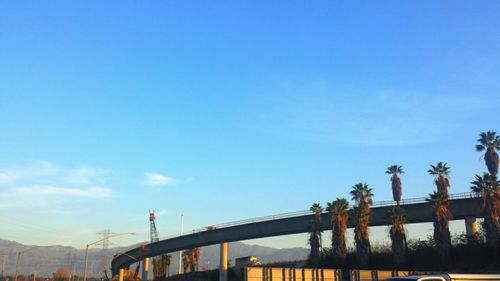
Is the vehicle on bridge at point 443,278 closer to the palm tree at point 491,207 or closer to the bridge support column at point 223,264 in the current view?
the palm tree at point 491,207

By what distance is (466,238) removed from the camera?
2948 inches

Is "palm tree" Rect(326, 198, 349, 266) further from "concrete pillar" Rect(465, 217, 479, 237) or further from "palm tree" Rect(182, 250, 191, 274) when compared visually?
"palm tree" Rect(182, 250, 191, 274)

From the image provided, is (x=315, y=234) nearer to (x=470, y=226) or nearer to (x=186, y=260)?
(x=470, y=226)

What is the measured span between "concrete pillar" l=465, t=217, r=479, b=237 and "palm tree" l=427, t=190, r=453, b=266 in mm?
4078

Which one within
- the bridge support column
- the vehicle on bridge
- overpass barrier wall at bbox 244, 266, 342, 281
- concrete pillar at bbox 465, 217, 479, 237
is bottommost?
the vehicle on bridge

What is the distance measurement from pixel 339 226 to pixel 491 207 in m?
22.7

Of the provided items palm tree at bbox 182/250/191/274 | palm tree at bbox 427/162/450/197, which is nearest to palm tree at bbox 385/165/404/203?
palm tree at bbox 427/162/450/197

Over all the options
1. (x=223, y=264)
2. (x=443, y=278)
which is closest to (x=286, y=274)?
(x=443, y=278)

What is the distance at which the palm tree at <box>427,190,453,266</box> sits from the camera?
6956 cm

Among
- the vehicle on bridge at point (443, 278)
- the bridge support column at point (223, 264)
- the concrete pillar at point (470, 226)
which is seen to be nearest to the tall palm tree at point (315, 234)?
the bridge support column at point (223, 264)

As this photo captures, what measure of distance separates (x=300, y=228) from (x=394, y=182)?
18.5m

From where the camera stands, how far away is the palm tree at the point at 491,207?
67000mm

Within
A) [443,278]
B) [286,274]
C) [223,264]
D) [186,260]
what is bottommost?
[443,278]

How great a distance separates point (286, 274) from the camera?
28.8 metres
